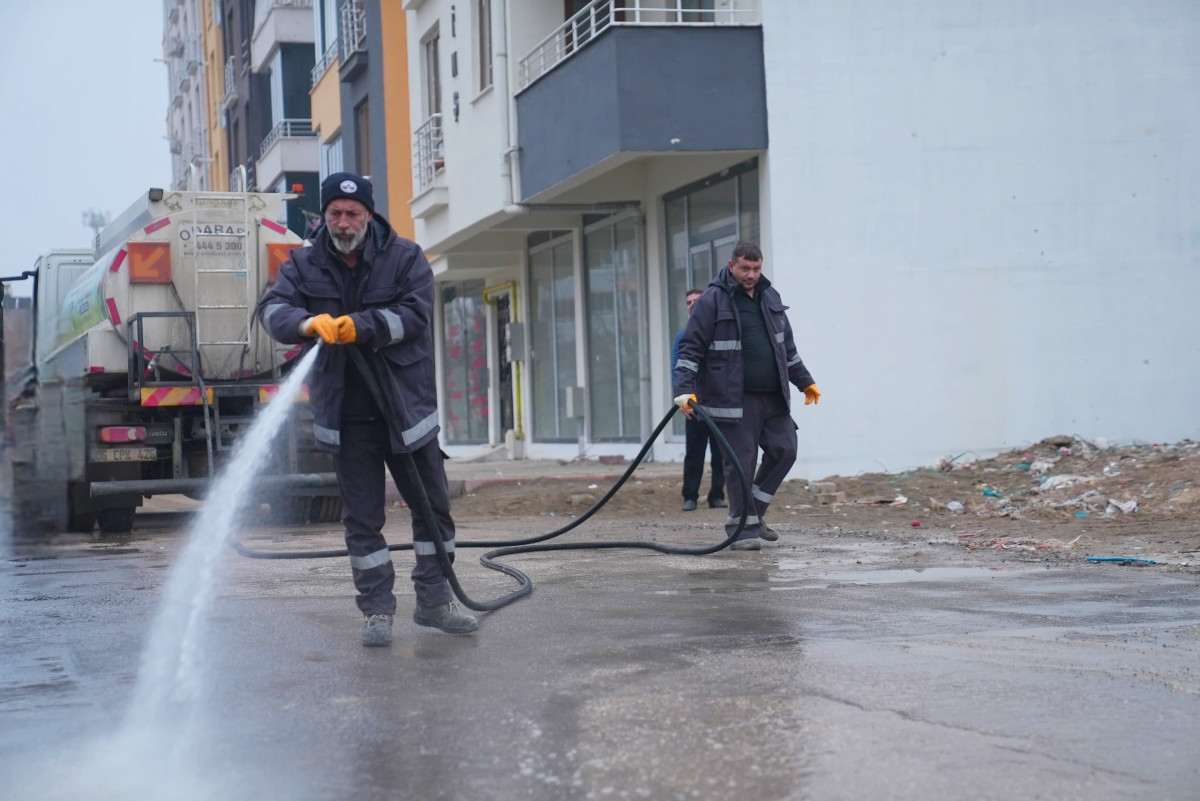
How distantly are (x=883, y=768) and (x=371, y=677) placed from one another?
83.6 inches

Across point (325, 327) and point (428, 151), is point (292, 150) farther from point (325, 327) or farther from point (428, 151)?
point (325, 327)

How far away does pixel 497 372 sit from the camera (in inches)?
1032

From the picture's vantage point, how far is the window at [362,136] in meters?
29.3

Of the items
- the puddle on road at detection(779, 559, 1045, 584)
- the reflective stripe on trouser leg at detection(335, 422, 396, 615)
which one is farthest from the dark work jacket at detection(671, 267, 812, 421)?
the reflective stripe on trouser leg at detection(335, 422, 396, 615)

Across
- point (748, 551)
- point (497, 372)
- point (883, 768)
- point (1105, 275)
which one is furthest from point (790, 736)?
point (497, 372)

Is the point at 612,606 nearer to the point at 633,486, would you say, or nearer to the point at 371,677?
the point at 371,677

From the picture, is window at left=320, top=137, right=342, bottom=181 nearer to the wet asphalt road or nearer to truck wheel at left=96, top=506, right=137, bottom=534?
truck wheel at left=96, top=506, right=137, bottom=534

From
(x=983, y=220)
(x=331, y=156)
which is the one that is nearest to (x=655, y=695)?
(x=983, y=220)

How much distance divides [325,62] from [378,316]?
92.9ft

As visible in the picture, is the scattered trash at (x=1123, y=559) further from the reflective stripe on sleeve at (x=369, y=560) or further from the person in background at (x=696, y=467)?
the reflective stripe on sleeve at (x=369, y=560)

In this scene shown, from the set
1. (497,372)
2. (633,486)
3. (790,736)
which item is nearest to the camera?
(790,736)

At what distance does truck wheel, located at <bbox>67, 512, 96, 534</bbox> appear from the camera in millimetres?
13430

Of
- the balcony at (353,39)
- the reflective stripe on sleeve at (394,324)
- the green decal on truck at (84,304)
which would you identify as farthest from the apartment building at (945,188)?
the balcony at (353,39)

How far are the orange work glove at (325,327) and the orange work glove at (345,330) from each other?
0.07 ft
